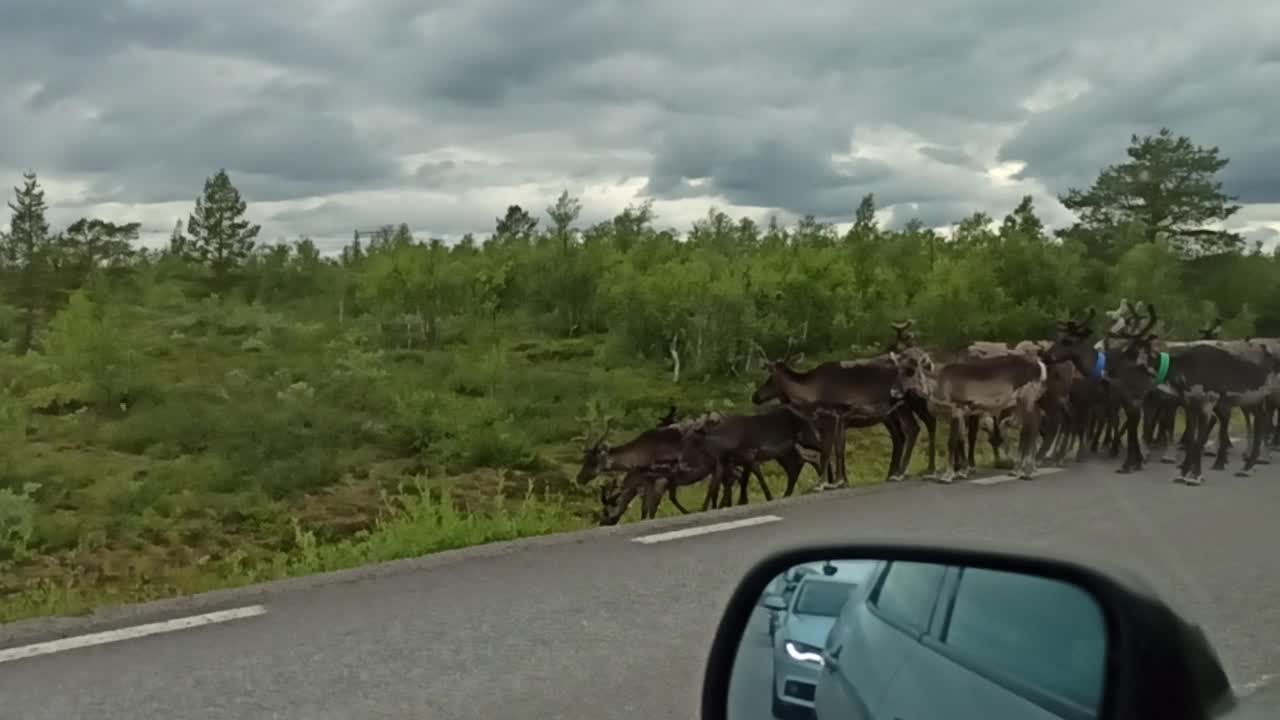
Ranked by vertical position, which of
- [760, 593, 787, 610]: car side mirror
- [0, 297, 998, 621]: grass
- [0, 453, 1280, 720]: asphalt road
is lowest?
[0, 297, 998, 621]: grass

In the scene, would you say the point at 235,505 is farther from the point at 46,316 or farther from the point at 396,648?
the point at 46,316

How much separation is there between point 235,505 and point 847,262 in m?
11.6

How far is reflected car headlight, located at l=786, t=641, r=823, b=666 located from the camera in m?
2.14

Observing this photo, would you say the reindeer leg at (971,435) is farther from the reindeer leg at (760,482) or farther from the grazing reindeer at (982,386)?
the reindeer leg at (760,482)

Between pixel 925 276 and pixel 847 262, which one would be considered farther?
pixel 847 262

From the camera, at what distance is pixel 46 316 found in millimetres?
27078

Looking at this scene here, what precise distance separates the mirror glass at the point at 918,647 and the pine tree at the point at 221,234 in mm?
34533

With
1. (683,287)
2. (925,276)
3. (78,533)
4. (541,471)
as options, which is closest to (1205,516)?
(541,471)

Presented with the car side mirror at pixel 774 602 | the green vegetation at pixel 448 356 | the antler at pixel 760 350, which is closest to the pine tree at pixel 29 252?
the green vegetation at pixel 448 356

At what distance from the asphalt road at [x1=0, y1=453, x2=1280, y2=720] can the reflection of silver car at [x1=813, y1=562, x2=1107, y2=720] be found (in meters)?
1.78

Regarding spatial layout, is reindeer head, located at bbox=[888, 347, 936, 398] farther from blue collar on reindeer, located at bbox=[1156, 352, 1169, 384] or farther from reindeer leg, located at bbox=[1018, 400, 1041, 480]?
blue collar on reindeer, located at bbox=[1156, 352, 1169, 384]

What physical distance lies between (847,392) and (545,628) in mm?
5728

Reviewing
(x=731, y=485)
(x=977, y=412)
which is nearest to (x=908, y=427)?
(x=977, y=412)

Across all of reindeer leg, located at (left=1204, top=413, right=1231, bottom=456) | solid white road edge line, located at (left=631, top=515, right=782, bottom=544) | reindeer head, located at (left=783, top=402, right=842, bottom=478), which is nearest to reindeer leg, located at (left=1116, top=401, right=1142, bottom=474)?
reindeer leg, located at (left=1204, top=413, right=1231, bottom=456)
